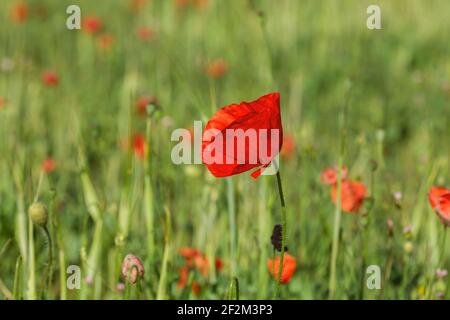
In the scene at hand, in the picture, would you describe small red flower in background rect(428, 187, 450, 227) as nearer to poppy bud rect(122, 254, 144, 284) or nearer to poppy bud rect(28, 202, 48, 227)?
poppy bud rect(122, 254, 144, 284)

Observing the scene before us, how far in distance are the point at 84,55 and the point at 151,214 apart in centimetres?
188

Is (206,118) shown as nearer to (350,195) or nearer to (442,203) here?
(350,195)

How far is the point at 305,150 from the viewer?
1.51m

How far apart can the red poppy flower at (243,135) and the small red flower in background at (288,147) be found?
3.63ft

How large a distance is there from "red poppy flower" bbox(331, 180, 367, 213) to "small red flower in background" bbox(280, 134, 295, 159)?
58cm

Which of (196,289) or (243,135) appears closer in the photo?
(243,135)

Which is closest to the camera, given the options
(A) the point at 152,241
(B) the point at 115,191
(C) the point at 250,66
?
(A) the point at 152,241

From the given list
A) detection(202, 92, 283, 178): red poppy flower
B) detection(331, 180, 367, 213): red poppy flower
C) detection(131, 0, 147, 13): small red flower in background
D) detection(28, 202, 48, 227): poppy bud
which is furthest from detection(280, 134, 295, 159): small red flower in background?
detection(131, 0, 147, 13): small red flower in background

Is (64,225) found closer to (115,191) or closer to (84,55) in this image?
(115,191)

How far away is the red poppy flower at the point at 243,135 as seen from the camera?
0.77 metres

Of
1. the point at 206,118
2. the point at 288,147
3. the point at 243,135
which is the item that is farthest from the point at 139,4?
the point at 243,135

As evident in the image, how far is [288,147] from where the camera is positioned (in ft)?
6.35

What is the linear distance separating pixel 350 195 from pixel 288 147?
2.05ft
